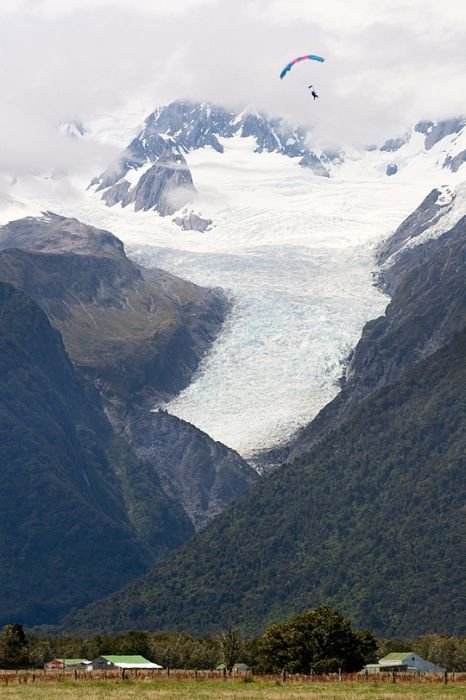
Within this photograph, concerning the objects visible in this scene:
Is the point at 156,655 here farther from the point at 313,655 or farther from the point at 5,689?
the point at 5,689

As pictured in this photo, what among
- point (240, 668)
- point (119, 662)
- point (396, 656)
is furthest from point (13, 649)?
point (396, 656)

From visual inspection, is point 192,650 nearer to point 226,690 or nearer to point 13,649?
point 13,649

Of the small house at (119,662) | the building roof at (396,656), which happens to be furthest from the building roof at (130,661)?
the building roof at (396,656)

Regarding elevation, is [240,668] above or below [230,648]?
below

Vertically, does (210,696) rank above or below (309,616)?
below

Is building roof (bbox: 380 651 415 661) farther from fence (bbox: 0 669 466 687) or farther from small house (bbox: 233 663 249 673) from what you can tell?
fence (bbox: 0 669 466 687)

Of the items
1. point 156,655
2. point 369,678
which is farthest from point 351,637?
point 156,655

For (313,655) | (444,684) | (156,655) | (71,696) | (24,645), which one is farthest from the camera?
(156,655)
